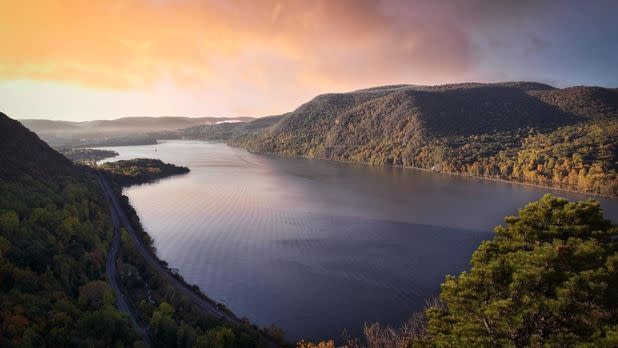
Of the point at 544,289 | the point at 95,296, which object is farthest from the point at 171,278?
the point at 544,289

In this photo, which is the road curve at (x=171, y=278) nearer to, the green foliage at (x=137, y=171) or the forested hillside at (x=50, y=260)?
the forested hillside at (x=50, y=260)

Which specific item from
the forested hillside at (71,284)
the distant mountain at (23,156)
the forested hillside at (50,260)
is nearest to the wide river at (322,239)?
the forested hillside at (71,284)

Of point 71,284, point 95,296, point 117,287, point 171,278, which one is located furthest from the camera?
point 171,278

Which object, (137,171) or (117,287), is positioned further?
(137,171)

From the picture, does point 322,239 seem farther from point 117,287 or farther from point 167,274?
point 117,287

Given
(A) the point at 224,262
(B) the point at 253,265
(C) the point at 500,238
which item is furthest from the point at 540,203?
(A) the point at 224,262

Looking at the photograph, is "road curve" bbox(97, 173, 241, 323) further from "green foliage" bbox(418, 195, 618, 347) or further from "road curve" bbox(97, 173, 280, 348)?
"green foliage" bbox(418, 195, 618, 347)

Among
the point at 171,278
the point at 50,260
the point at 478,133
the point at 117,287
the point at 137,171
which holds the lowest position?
the point at 171,278
